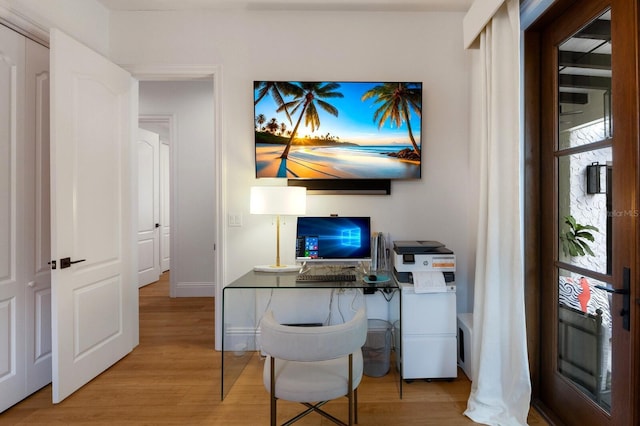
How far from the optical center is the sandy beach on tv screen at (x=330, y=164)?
2477mm

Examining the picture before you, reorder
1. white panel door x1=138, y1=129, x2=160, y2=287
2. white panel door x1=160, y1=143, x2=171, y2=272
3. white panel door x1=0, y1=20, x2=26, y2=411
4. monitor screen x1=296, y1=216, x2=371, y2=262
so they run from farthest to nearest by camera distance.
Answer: white panel door x1=160, y1=143, x2=171, y2=272 → white panel door x1=138, y1=129, x2=160, y2=287 → monitor screen x1=296, y1=216, x2=371, y2=262 → white panel door x1=0, y1=20, x2=26, y2=411

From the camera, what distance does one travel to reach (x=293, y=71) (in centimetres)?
253

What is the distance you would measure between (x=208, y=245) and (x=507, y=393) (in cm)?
350

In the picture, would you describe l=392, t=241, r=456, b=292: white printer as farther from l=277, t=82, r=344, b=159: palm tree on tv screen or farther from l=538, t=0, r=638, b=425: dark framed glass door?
l=277, t=82, r=344, b=159: palm tree on tv screen

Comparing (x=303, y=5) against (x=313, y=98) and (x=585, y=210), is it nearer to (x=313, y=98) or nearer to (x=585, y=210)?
→ (x=313, y=98)

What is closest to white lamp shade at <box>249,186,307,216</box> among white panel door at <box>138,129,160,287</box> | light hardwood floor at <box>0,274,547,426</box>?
light hardwood floor at <box>0,274,547,426</box>

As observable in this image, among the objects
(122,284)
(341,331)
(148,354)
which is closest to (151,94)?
(122,284)

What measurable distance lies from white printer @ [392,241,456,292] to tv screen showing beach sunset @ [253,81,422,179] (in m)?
0.68

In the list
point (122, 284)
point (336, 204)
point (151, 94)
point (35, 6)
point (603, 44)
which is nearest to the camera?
point (603, 44)

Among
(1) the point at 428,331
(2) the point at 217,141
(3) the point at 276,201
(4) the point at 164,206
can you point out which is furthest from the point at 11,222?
(4) the point at 164,206

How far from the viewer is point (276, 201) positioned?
87.3 inches

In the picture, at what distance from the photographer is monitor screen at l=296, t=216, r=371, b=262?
238cm

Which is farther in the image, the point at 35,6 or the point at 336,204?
the point at 336,204

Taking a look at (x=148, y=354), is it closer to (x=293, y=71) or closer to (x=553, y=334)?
(x=293, y=71)
